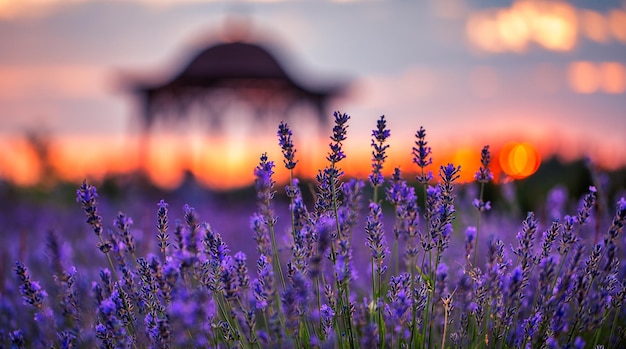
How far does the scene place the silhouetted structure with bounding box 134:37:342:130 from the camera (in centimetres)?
1617

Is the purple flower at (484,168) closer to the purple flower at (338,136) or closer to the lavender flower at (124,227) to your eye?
the purple flower at (338,136)

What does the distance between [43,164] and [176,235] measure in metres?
14.9

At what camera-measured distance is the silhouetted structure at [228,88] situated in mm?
16172

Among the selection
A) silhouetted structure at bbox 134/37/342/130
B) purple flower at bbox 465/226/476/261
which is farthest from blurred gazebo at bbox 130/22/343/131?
purple flower at bbox 465/226/476/261

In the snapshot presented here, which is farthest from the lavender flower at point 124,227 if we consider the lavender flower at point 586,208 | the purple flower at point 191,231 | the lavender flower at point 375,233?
the lavender flower at point 586,208

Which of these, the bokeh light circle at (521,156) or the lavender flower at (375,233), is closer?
the lavender flower at (375,233)

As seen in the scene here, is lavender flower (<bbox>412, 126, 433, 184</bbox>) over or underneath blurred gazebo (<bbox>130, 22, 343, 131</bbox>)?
underneath

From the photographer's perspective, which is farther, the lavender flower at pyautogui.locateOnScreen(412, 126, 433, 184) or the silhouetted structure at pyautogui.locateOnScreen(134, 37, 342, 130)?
the silhouetted structure at pyautogui.locateOnScreen(134, 37, 342, 130)

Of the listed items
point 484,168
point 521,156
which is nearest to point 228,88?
point 521,156

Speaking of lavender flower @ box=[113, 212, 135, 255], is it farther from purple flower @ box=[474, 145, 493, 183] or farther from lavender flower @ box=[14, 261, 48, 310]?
purple flower @ box=[474, 145, 493, 183]

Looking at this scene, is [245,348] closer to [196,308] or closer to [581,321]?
[196,308]

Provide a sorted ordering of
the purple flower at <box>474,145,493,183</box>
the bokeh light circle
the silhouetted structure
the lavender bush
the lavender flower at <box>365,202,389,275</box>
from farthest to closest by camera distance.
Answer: the silhouetted structure → the bokeh light circle → the purple flower at <box>474,145,493,183</box> → the lavender flower at <box>365,202,389,275</box> → the lavender bush

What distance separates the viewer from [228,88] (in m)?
16.4

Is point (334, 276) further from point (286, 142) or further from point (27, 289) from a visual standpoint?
point (27, 289)
